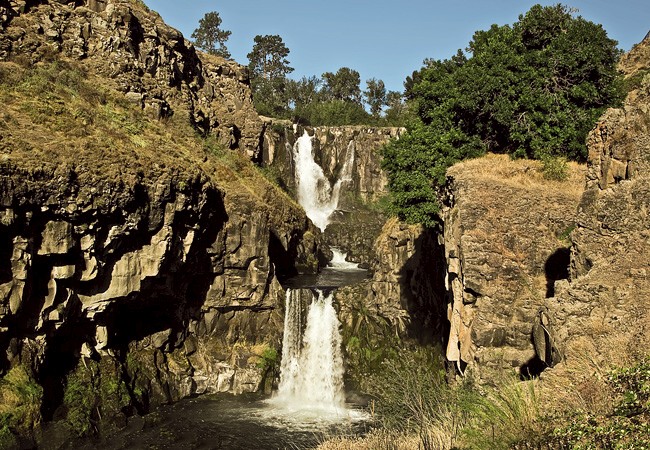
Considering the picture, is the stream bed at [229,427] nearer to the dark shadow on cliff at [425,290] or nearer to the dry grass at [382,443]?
the dark shadow on cliff at [425,290]

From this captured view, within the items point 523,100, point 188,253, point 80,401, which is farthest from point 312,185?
point 80,401

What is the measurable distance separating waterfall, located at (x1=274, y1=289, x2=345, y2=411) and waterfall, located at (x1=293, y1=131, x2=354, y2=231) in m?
24.9

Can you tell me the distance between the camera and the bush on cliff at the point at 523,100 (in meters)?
21.9

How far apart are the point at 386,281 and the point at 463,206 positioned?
38.8ft

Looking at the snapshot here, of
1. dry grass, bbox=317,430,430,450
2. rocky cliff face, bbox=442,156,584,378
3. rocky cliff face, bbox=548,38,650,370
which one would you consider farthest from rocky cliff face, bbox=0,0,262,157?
rocky cliff face, bbox=548,38,650,370

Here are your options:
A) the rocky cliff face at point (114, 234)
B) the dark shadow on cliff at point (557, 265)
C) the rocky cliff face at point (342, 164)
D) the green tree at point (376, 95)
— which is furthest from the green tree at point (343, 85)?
the dark shadow on cliff at point (557, 265)

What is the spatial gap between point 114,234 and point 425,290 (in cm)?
1562

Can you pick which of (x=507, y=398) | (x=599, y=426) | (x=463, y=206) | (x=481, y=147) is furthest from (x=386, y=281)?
(x=599, y=426)

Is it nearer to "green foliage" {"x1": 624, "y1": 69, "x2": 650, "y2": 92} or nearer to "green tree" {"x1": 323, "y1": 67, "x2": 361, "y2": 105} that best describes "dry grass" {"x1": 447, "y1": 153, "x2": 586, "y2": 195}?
"green foliage" {"x1": 624, "y1": 69, "x2": 650, "y2": 92}

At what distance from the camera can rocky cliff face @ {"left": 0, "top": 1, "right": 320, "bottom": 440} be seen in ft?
63.6

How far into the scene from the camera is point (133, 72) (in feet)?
116

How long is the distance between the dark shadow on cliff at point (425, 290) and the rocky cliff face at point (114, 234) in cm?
737

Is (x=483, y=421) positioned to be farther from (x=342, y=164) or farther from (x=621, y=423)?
(x=342, y=164)

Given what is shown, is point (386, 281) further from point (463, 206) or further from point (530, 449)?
point (530, 449)
